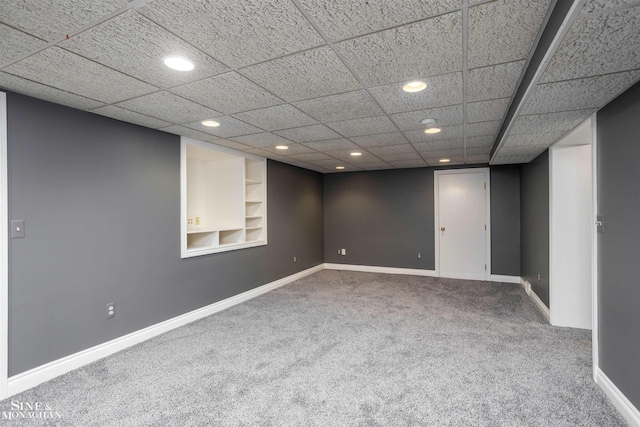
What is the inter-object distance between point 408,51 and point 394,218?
5.00 metres

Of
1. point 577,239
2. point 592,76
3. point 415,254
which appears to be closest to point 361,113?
point 592,76

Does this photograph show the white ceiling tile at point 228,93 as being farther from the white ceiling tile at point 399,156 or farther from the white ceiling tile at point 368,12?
the white ceiling tile at point 399,156

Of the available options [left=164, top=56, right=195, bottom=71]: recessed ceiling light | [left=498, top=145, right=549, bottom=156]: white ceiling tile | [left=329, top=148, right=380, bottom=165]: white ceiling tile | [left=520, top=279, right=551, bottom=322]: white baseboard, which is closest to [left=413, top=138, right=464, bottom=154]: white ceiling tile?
[left=498, top=145, right=549, bottom=156]: white ceiling tile

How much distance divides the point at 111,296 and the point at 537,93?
151 inches

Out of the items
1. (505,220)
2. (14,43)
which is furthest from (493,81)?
(505,220)

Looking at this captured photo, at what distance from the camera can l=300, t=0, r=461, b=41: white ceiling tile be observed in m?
1.36

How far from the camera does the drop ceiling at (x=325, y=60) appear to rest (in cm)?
139

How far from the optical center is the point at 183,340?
3.23 m

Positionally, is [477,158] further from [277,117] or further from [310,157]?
[277,117]

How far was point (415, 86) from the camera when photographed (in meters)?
2.27

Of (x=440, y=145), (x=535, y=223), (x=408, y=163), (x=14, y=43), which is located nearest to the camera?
(x=14, y=43)

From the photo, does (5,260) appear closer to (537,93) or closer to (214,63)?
(214,63)

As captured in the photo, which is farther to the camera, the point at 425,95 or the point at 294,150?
the point at 294,150

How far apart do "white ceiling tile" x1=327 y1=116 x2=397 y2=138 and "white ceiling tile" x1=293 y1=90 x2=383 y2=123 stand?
0.13m
